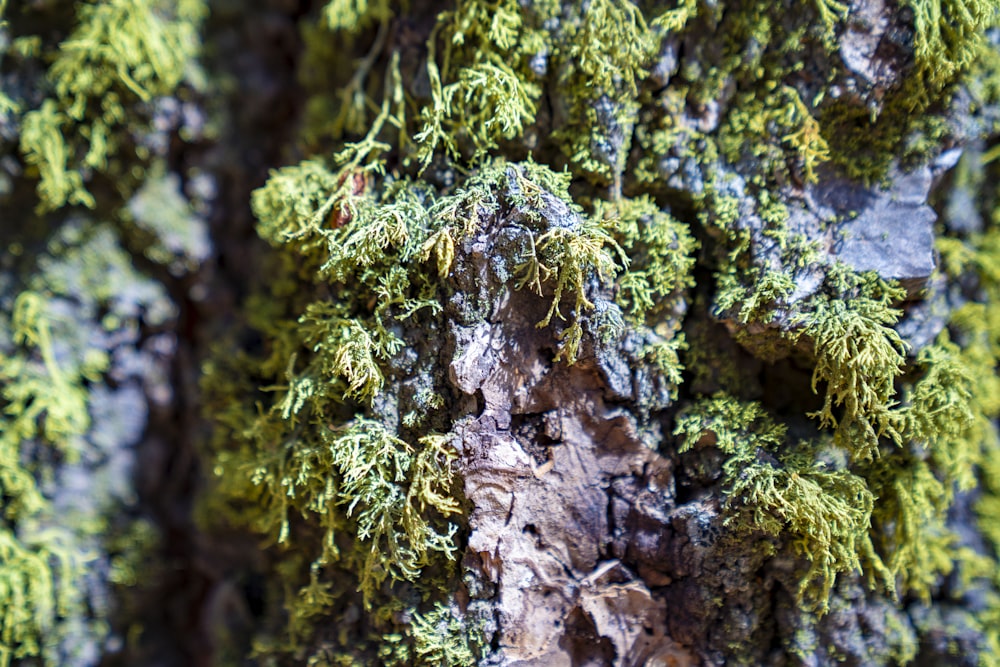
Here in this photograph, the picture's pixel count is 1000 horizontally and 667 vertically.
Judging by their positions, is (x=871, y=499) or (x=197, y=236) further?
(x=197, y=236)

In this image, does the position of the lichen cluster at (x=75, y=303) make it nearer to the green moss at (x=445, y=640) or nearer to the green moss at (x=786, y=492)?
the green moss at (x=445, y=640)

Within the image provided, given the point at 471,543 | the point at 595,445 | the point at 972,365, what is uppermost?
the point at 972,365

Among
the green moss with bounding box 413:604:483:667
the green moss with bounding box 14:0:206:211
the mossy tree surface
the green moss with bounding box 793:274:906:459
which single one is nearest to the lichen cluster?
the green moss with bounding box 14:0:206:211

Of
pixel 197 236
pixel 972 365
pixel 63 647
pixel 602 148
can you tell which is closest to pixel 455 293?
pixel 602 148

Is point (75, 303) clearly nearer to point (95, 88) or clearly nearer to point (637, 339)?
point (95, 88)

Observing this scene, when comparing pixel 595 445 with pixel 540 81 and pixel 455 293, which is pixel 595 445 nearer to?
pixel 455 293

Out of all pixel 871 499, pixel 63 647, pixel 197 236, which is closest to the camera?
pixel 871 499

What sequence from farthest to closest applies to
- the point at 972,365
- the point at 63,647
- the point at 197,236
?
the point at 197,236, the point at 63,647, the point at 972,365

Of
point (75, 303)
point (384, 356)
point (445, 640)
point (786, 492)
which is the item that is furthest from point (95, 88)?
point (786, 492)

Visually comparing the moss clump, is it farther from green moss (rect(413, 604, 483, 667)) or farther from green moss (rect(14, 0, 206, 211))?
green moss (rect(14, 0, 206, 211))
